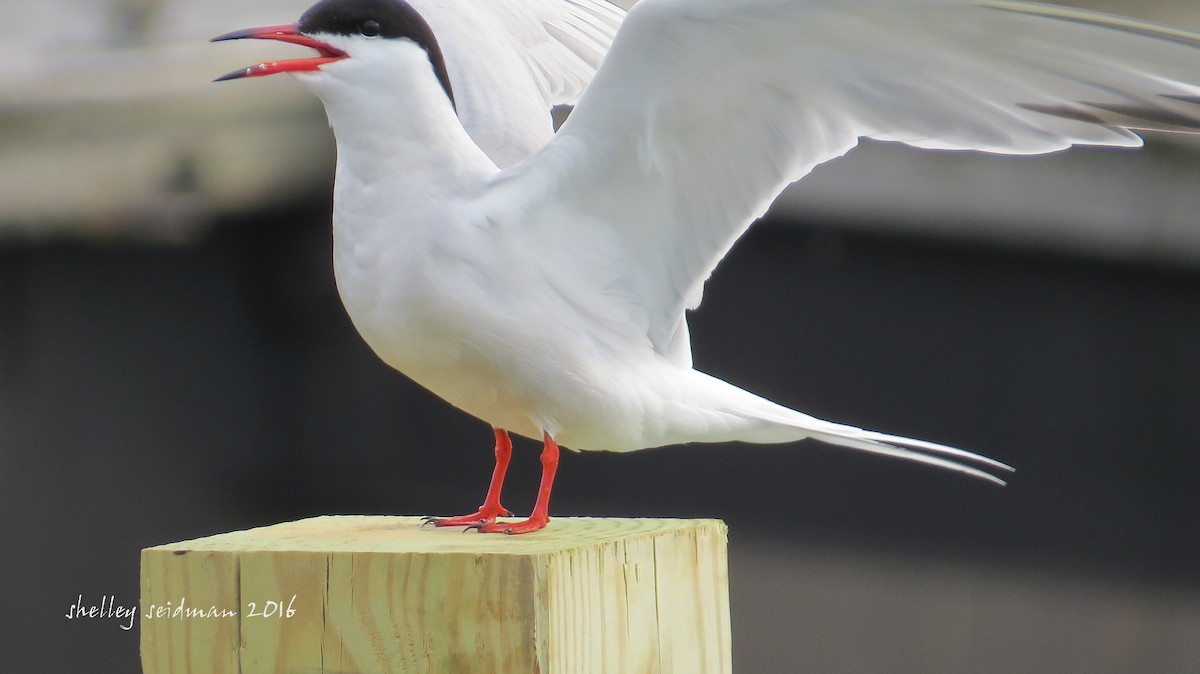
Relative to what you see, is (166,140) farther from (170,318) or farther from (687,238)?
(687,238)

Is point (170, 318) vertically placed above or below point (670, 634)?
above

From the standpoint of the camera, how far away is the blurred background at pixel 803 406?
5070 millimetres

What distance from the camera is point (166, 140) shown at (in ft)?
17.7

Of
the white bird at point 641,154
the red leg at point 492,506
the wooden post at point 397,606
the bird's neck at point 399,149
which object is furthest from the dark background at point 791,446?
the wooden post at point 397,606

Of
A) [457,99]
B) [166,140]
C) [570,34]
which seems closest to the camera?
[457,99]

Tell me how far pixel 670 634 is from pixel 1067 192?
341 cm

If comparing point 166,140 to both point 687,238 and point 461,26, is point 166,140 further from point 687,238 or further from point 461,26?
point 687,238

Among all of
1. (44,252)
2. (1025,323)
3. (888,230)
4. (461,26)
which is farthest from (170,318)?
(1025,323)

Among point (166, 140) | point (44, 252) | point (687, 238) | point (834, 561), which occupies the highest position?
point (166, 140)

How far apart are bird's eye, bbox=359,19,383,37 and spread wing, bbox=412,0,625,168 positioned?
60 centimetres

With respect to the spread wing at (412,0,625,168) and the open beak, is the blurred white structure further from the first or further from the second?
the open beak

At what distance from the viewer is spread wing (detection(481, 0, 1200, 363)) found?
91.4 inches

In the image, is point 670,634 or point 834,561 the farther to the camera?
point 834,561

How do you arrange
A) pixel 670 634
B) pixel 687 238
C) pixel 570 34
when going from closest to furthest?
1. pixel 670 634
2. pixel 687 238
3. pixel 570 34
